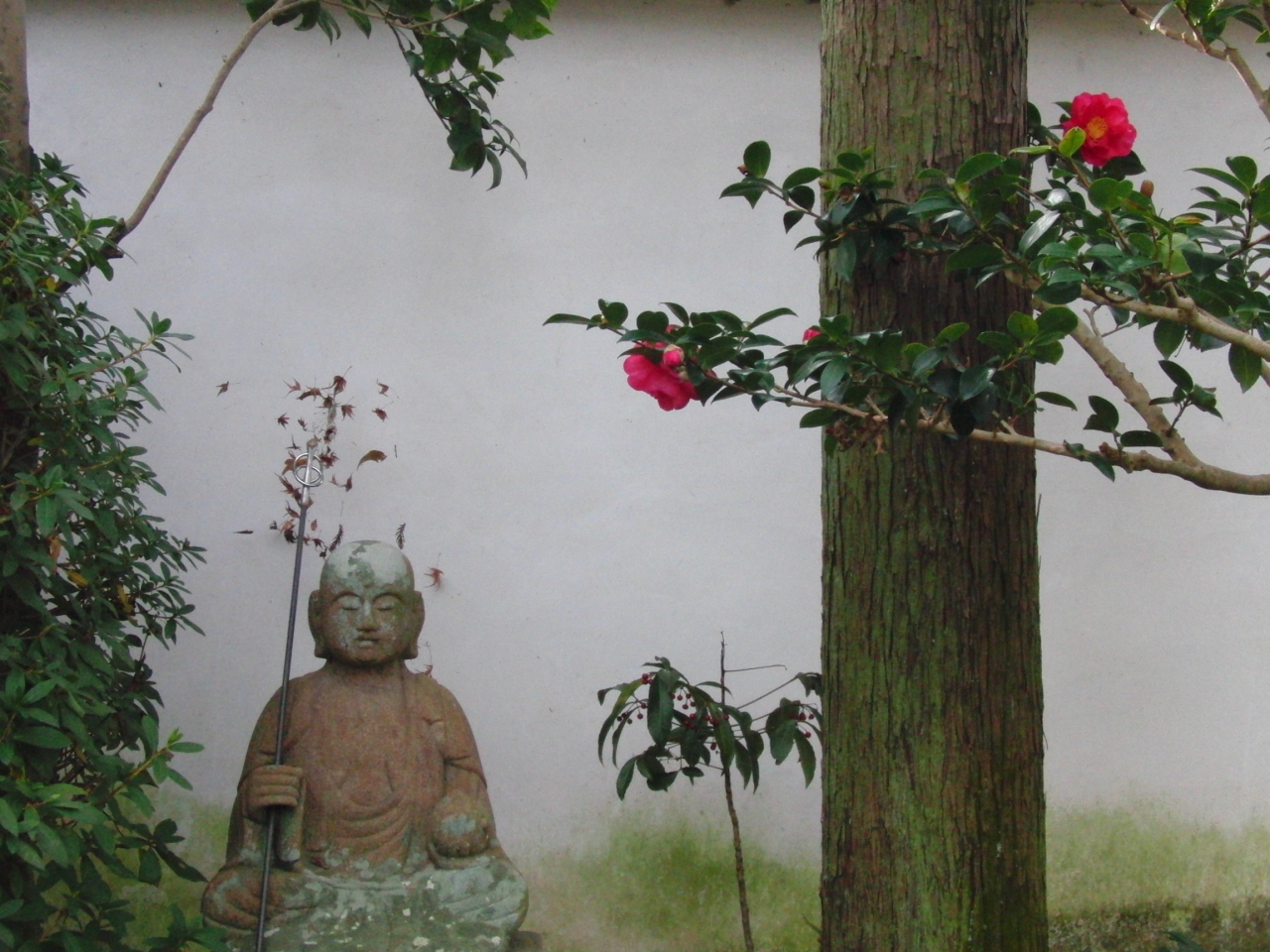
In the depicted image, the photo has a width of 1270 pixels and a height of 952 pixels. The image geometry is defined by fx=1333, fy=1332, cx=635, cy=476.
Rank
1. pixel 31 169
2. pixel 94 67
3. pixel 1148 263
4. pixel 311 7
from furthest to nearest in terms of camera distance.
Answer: pixel 94 67 < pixel 311 7 < pixel 31 169 < pixel 1148 263

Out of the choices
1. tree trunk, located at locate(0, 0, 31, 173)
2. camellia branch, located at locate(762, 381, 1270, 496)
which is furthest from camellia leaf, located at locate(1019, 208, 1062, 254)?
tree trunk, located at locate(0, 0, 31, 173)

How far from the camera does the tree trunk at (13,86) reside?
296cm

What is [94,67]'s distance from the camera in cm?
382

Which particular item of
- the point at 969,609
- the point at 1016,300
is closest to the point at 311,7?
the point at 1016,300

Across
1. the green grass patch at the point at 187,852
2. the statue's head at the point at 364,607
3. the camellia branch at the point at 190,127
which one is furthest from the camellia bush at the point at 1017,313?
the green grass patch at the point at 187,852

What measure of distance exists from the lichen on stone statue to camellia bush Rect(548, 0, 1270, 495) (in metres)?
1.19

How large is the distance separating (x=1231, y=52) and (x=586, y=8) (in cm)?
213

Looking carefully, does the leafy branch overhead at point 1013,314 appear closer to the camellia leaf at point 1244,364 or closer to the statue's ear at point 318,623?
the camellia leaf at point 1244,364

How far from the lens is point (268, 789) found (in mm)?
2781

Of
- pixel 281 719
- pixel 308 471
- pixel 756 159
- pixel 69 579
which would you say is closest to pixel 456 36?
pixel 308 471

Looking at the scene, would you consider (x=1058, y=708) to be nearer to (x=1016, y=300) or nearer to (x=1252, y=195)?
(x=1016, y=300)

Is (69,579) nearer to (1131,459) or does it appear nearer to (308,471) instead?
(308,471)

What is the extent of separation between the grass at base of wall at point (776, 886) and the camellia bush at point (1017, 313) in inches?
78.3

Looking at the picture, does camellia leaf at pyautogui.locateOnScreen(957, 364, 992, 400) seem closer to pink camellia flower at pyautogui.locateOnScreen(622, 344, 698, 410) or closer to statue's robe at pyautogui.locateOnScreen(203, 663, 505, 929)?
pink camellia flower at pyautogui.locateOnScreen(622, 344, 698, 410)
